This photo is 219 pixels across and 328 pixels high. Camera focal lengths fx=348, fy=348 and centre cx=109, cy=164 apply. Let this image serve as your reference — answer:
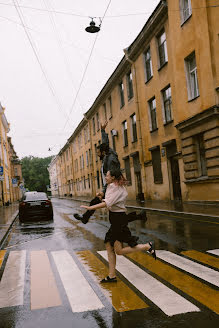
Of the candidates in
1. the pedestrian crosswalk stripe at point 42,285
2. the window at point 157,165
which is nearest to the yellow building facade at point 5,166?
the window at point 157,165

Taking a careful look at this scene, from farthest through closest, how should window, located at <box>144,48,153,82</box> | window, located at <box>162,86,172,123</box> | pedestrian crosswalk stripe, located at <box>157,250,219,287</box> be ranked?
window, located at <box>144,48,153,82</box>
window, located at <box>162,86,172,123</box>
pedestrian crosswalk stripe, located at <box>157,250,219,287</box>

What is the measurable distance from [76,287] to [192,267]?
189 cm

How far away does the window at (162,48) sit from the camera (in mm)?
20469

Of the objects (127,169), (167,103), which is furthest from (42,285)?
(127,169)

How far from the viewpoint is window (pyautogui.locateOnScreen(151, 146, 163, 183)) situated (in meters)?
21.8

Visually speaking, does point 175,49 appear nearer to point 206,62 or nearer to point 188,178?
point 206,62

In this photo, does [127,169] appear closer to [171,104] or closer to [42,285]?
[171,104]

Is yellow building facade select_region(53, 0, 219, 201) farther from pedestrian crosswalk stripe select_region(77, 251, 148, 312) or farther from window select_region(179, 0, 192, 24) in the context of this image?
pedestrian crosswalk stripe select_region(77, 251, 148, 312)

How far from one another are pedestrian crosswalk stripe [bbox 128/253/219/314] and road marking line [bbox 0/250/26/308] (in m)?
2.02

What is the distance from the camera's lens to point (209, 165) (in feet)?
51.3

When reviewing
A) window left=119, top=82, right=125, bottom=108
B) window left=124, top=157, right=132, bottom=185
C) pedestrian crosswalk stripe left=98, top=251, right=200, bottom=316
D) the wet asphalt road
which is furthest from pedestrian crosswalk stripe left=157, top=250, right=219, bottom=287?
window left=119, top=82, right=125, bottom=108

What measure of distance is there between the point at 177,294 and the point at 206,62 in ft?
43.5

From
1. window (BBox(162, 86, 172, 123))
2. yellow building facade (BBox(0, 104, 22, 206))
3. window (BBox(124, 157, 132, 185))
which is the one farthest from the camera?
yellow building facade (BBox(0, 104, 22, 206))

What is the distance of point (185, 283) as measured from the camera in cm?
470
